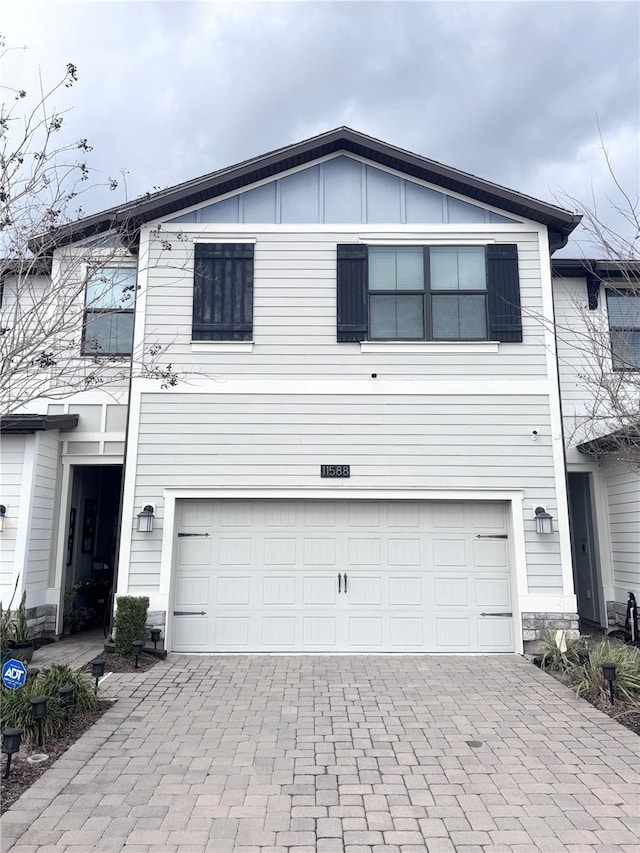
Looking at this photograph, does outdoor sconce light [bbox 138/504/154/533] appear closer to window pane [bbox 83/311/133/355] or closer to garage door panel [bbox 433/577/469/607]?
window pane [bbox 83/311/133/355]

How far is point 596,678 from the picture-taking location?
6152 mm

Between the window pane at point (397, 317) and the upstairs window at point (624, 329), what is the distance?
8.45ft

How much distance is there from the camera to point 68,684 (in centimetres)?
550

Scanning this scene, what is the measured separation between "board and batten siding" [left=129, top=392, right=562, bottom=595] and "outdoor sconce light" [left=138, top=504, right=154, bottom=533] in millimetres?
136

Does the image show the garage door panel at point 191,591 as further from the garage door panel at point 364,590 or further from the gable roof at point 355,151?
the gable roof at point 355,151

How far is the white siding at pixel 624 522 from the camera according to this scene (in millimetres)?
8568

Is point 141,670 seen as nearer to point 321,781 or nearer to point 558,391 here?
point 321,781

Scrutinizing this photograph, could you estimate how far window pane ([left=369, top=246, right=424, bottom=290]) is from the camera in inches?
344

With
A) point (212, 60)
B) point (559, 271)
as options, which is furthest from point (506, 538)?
point (212, 60)

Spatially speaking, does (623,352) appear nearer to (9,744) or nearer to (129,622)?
(129,622)

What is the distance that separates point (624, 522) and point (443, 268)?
4665 mm

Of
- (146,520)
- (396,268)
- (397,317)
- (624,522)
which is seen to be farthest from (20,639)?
(624,522)

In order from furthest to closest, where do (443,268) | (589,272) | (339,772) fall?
(589,272) → (443,268) → (339,772)

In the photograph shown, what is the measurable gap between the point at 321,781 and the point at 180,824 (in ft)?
3.45
